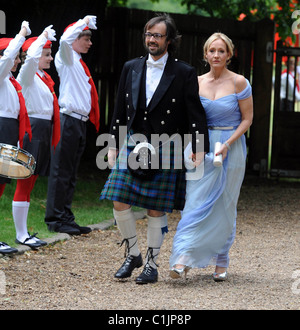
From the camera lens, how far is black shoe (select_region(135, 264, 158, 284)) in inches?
205

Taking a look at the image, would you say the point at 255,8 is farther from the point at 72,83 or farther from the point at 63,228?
the point at 63,228

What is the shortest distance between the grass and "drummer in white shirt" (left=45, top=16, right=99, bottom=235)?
255 mm

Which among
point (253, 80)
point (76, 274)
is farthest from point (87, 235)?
point (253, 80)

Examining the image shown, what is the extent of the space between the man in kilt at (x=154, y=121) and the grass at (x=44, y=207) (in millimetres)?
1636

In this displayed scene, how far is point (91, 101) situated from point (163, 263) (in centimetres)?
200

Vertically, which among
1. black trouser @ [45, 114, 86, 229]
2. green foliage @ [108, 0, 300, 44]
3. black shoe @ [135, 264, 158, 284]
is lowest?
black shoe @ [135, 264, 158, 284]

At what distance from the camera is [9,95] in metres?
5.78

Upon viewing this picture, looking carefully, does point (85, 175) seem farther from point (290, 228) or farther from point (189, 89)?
point (189, 89)

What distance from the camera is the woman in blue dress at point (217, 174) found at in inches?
205

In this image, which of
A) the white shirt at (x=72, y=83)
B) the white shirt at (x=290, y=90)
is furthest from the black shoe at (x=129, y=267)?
the white shirt at (x=290, y=90)

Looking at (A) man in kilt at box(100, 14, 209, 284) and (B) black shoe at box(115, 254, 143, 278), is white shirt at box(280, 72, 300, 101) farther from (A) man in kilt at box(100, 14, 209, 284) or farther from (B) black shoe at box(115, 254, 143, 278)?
(B) black shoe at box(115, 254, 143, 278)

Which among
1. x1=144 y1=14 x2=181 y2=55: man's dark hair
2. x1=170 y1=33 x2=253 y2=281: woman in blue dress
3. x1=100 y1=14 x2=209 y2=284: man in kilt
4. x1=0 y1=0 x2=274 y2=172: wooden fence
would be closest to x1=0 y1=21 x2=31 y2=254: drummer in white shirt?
x1=100 y1=14 x2=209 y2=284: man in kilt

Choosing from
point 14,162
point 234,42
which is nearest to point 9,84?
point 14,162

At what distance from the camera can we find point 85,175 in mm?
10766
